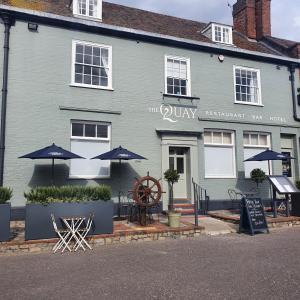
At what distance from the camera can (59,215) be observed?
8.70m

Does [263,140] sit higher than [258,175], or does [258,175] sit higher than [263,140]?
[263,140]

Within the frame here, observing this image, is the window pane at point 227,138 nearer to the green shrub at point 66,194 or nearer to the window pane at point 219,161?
the window pane at point 219,161

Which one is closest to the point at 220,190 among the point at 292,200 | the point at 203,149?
the point at 203,149

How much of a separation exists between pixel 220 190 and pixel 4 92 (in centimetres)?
930

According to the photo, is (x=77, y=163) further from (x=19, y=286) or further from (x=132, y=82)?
(x=19, y=286)

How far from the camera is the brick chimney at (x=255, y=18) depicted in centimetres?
1841

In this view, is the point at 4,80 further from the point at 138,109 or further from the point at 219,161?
the point at 219,161

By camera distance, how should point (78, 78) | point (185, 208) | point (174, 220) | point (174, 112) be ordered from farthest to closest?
1. point (174, 112)
2. point (185, 208)
3. point (78, 78)
4. point (174, 220)

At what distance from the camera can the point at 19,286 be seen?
222 inches

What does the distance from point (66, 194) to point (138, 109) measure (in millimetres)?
5568

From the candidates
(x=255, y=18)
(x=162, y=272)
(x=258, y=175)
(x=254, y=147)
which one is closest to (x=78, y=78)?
(x=258, y=175)

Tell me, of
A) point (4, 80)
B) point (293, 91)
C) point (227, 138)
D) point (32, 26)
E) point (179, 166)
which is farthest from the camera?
point (293, 91)

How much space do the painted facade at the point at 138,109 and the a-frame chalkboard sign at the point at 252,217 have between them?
370 centimetres

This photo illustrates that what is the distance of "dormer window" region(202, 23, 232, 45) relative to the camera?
1606cm
